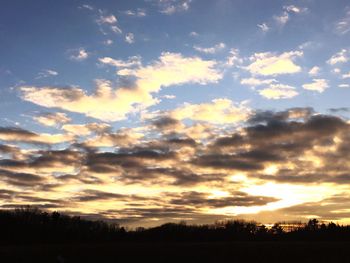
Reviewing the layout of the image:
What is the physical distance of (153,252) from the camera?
64188 millimetres

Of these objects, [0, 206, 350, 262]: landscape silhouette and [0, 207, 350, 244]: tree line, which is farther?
[0, 207, 350, 244]: tree line

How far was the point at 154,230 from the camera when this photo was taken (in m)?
153

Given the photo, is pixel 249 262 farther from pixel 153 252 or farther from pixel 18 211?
pixel 18 211

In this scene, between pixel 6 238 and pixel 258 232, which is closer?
pixel 6 238

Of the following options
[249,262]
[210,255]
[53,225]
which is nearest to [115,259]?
[210,255]

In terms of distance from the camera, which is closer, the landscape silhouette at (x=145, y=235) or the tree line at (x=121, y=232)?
the landscape silhouette at (x=145, y=235)

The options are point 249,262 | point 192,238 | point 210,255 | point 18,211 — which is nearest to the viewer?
point 249,262

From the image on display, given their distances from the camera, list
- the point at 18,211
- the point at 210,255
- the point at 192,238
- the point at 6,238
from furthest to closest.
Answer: the point at 18,211, the point at 192,238, the point at 6,238, the point at 210,255

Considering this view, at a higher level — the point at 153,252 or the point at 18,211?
the point at 18,211

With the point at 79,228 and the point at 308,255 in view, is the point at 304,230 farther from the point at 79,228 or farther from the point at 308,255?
the point at 308,255

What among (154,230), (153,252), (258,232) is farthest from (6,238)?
(258,232)

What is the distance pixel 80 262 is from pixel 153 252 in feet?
44.3

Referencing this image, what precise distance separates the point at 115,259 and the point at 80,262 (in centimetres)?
564

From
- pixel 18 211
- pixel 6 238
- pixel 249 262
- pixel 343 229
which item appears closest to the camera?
pixel 249 262
